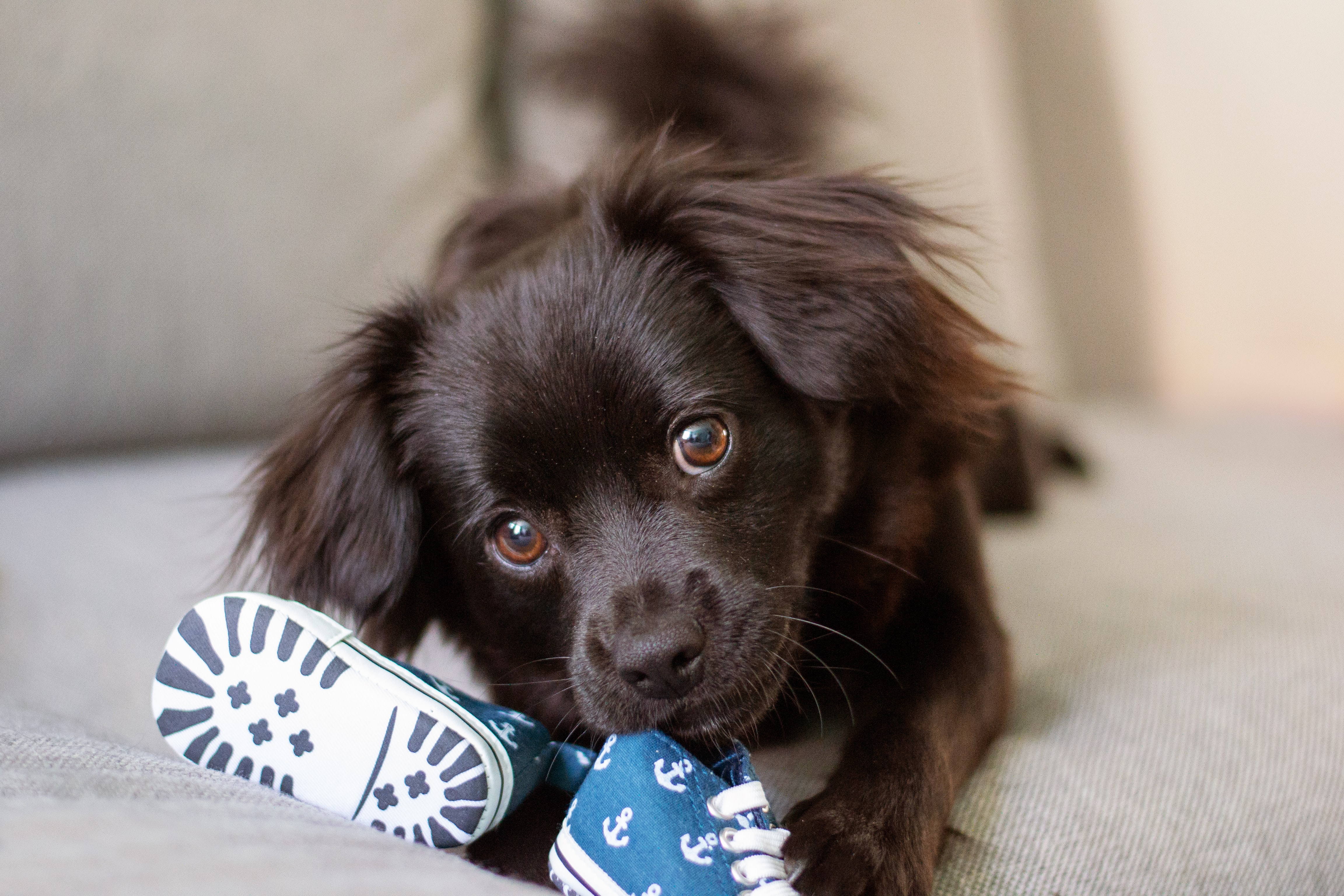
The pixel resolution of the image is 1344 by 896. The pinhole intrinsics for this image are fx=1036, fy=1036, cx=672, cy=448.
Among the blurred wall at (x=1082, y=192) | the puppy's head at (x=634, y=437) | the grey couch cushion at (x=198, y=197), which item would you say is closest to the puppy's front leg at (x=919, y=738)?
the puppy's head at (x=634, y=437)

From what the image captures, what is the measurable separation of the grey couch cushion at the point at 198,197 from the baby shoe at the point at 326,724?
1191mm

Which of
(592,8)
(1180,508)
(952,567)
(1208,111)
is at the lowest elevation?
(1180,508)

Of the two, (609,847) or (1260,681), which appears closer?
(609,847)

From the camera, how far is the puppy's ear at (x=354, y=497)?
55.9 inches

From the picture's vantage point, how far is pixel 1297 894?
1.17 metres

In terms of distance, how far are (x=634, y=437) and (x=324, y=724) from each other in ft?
1.59

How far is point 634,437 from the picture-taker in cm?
127

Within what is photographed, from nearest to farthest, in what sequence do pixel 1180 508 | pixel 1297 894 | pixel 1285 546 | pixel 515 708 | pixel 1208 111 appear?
1. pixel 1297 894
2. pixel 515 708
3. pixel 1285 546
4. pixel 1180 508
5. pixel 1208 111

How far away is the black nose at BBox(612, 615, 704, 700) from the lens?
1127 mm

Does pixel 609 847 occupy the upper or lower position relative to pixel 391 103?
A: lower

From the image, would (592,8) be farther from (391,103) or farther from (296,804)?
(296,804)

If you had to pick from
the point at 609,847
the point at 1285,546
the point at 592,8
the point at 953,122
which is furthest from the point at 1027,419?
the point at 609,847

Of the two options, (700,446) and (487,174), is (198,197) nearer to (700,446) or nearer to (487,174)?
(487,174)

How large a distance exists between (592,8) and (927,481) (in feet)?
5.18
